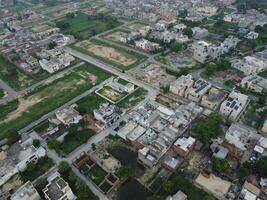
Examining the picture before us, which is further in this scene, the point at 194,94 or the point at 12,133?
the point at 194,94

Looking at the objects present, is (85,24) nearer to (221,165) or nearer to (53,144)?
(53,144)

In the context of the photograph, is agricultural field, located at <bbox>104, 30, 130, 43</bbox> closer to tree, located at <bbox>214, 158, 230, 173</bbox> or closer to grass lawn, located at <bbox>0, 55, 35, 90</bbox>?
grass lawn, located at <bbox>0, 55, 35, 90</bbox>

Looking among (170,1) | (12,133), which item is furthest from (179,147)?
(170,1)

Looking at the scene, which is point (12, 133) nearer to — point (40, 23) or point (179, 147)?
point (179, 147)

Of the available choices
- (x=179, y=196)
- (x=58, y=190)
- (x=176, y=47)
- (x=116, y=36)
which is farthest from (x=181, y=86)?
(x=116, y=36)

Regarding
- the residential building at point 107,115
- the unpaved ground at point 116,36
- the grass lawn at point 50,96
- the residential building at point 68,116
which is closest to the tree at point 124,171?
the residential building at point 107,115

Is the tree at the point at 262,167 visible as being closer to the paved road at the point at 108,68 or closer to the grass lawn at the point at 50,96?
the paved road at the point at 108,68
